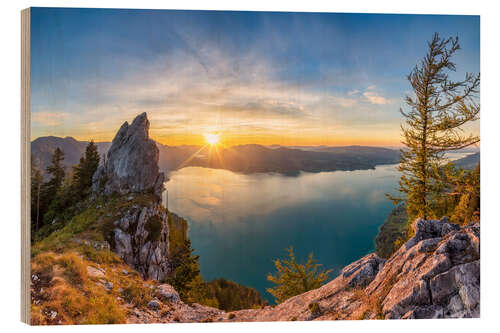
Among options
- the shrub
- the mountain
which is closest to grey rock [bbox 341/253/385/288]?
the shrub

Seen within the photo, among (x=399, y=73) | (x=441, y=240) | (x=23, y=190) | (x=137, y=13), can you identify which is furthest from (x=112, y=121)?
(x=441, y=240)

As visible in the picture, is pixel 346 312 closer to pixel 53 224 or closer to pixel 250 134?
pixel 250 134

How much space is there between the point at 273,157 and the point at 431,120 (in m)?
4.12

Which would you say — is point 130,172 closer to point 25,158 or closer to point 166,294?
point 25,158

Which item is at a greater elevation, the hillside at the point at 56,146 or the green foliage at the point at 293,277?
the hillside at the point at 56,146

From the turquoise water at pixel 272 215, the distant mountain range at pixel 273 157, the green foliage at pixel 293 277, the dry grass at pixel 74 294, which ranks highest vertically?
the distant mountain range at pixel 273 157

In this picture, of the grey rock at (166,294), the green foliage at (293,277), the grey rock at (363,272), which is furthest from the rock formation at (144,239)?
the grey rock at (363,272)

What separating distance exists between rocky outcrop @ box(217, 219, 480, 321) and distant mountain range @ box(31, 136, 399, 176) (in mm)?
2209

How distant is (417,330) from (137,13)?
329 inches

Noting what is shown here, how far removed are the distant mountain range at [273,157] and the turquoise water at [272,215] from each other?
225 mm

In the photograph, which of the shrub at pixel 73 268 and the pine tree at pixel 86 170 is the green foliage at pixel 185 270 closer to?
the shrub at pixel 73 268

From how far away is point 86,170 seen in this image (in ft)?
22.5

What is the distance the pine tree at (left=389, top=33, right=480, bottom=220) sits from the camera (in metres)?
4.88

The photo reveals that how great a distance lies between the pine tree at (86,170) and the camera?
568 cm
